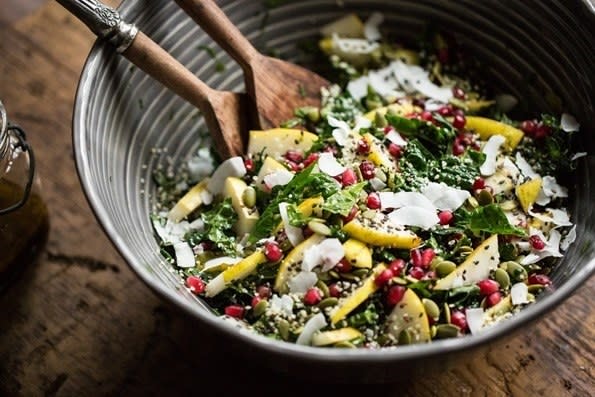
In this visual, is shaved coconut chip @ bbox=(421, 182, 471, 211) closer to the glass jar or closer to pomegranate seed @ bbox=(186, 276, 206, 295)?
pomegranate seed @ bbox=(186, 276, 206, 295)

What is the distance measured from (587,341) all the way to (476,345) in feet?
2.19

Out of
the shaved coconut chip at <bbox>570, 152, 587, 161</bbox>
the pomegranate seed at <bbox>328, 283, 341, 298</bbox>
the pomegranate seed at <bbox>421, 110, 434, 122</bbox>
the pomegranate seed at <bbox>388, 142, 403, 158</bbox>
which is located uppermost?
the shaved coconut chip at <bbox>570, 152, 587, 161</bbox>

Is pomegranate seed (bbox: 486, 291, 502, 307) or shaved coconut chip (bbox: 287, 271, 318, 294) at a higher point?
pomegranate seed (bbox: 486, 291, 502, 307)

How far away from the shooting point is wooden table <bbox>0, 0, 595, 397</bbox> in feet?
6.22

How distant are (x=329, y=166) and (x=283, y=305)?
373mm

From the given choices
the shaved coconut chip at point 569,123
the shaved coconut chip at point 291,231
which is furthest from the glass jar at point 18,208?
the shaved coconut chip at point 569,123

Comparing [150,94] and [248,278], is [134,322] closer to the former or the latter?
[248,278]

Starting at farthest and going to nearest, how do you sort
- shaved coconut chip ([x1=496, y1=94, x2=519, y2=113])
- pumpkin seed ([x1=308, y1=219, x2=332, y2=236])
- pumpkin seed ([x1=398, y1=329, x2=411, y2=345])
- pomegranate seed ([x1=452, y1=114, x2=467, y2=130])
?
shaved coconut chip ([x1=496, y1=94, x2=519, y2=113]) < pomegranate seed ([x1=452, y1=114, x2=467, y2=130]) < pumpkin seed ([x1=308, y1=219, x2=332, y2=236]) < pumpkin seed ([x1=398, y1=329, x2=411, y2=345])

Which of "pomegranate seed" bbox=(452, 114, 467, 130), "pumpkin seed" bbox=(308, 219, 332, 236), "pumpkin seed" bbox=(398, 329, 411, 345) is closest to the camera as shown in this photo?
"pumpkin seed" bbox=(398, 329, 411, 345)

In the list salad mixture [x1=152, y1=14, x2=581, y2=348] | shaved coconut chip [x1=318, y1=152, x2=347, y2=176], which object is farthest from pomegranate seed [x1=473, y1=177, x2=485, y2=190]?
shaved coconut chip [x1=318, y1=152, x2=347, y2=176]

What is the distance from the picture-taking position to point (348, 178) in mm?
1915

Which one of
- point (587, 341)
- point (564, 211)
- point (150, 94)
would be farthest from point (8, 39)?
point (587, 341)

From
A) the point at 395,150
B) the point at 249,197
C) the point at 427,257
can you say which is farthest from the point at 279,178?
the point at 427,257

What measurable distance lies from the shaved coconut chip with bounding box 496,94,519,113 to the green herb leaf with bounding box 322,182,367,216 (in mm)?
618
